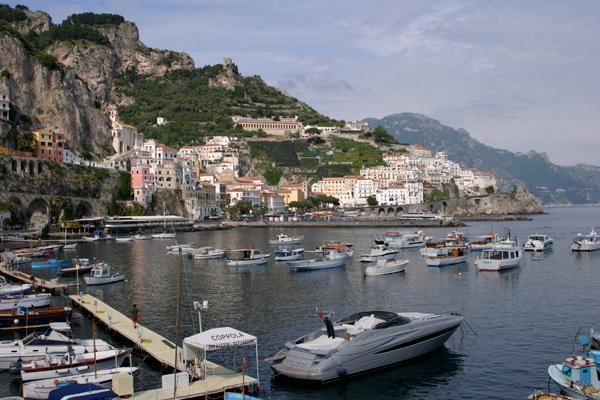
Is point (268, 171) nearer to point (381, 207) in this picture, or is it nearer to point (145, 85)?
point (381, 207)

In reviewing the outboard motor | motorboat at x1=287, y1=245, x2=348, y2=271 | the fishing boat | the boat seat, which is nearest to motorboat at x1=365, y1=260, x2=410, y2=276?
motorboat at x1=287, y1=245, x2=348, y2=271

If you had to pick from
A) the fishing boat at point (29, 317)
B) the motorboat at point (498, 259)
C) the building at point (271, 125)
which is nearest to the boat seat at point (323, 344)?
the fishing boat at point (29, 317)

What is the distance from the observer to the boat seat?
21.4 meters

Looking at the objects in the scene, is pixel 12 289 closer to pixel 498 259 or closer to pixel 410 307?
pixel 410 307

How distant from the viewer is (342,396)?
20.0m

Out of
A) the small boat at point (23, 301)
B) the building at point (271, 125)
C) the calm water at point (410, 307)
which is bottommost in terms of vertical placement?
the calm water at point (410, 307)

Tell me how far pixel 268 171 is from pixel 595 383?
461ft

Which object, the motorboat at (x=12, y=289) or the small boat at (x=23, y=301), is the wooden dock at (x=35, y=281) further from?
the small boat at (x=23, y=301)

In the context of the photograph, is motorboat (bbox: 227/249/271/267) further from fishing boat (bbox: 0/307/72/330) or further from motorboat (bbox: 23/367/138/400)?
motorboat (bbox: 23/367/138/400)

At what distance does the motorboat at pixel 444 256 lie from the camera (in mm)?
53125

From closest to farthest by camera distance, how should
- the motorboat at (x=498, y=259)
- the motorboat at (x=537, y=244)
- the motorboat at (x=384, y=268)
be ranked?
the motorboat at (x=384, y=268), the motorboat at (x=498, y=259), the motorboat at (x=537, y=244)

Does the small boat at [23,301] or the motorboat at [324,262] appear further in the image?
the motorboat at [324,262]

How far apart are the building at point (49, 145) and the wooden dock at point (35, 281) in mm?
53217

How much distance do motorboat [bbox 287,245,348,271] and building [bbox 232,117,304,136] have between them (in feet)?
410
